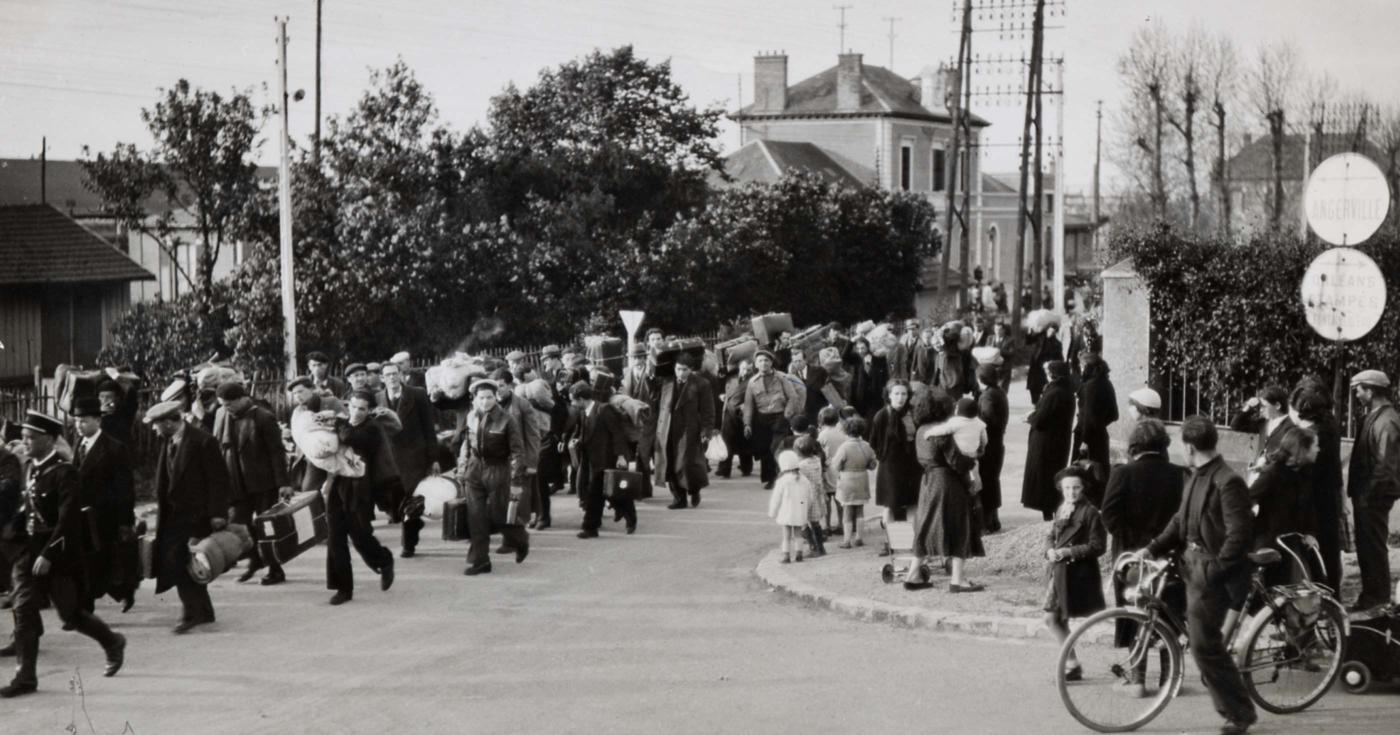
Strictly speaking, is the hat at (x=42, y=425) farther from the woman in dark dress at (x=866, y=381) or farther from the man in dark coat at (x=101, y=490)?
the woman in dark dress at (x=866, y=381)

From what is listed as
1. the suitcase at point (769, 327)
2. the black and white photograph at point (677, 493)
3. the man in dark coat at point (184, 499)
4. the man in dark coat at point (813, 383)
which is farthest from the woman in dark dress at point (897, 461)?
the suitcase at point (769, 327)

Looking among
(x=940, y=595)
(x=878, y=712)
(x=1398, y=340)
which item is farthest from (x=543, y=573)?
(x=1398, y=340)

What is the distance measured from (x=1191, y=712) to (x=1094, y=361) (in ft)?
19.2

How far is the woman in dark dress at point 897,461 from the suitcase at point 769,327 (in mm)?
10702

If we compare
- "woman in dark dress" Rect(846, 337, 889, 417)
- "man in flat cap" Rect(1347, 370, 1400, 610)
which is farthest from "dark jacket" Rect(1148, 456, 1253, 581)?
"woman in dark dress" Rect(846, 337, 889, 417)

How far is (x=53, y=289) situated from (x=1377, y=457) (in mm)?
22086

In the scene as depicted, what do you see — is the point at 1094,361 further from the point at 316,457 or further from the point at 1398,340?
the point at 316,457

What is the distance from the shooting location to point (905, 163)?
75.4 m

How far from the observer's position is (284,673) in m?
9.66

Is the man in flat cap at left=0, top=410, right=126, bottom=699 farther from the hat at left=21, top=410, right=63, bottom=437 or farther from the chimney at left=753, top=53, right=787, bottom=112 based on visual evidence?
the chimney at left=753, top=53, right=787, bottom=112

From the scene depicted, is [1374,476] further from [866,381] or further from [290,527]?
[866,381]

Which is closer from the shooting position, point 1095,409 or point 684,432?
point 1095,409

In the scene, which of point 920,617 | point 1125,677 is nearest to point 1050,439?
point 920,617

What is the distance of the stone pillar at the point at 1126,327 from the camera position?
18.8 meters
